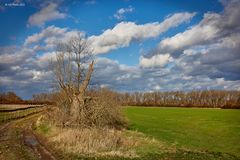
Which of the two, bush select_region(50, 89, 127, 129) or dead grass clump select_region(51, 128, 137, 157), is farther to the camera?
bush select_region(50, 89, 127, 129)

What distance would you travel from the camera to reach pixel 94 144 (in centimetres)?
2398

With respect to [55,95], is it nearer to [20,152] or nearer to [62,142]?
[62,142]

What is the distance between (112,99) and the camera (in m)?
41.9

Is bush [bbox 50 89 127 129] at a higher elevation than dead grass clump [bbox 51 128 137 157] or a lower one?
higher

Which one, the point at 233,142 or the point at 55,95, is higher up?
the point at 55,95

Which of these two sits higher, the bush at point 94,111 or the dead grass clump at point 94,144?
the bush at point 94,111

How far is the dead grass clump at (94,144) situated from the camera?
22.4m

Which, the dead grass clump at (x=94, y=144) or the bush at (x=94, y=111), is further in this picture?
the bush at (x=94, y=111)

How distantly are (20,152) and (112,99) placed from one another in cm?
2130

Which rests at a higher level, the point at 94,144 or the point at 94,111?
→ the point at 94,111

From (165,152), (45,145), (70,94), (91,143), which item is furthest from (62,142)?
(70,94)

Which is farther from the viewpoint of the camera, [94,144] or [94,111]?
[94,111]

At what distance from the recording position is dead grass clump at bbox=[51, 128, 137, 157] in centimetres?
2243

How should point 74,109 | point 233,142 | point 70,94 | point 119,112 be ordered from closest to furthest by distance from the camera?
point 233,142
point 74,109
point 70,94
point 119,112
